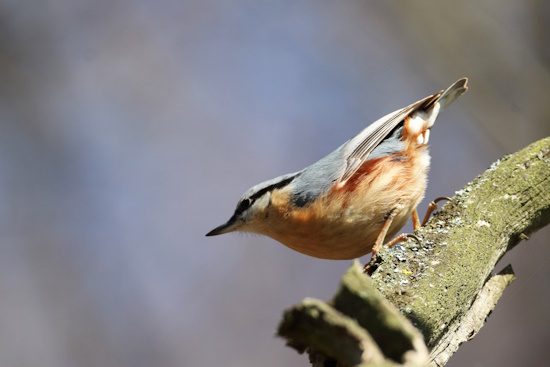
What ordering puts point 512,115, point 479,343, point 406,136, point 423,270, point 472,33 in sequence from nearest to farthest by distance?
point 423,270 < point 406,136 < point 479,343 < point 512,115 < point 472,33

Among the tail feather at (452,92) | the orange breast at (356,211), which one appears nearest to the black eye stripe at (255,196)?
the orange breast at (356,211)

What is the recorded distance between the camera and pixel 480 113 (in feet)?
15.8

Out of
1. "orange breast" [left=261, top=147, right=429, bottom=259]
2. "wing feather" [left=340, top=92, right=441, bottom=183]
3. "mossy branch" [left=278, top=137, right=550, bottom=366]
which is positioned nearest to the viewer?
"mossy branch" [left=278, top=137, right=550, bottom=366]

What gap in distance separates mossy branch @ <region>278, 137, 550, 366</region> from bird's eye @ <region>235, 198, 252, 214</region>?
1.16m

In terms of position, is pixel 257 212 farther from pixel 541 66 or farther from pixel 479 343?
pixel 541 66

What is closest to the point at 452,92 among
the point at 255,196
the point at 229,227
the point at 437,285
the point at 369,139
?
the point at 369,139

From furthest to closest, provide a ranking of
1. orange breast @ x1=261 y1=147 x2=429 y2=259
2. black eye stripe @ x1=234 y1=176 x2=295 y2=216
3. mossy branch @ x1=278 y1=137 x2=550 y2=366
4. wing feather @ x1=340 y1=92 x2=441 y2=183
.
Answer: black eye stripe @ x1=234 y1=176 x2=295 y2=216, wing feather @ x1=340 y1=92 x2=441 y2=183, orange breast @ x1=261 y1=147 x2=429 y2=259, mossy branch @ x1=278 y1=137 x2=550 y2=366

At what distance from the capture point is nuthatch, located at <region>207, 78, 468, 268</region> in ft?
9.11

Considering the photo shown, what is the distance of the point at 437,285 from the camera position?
191 centimetres

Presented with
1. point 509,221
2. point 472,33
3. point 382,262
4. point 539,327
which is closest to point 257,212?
point 382,262

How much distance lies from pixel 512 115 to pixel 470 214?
9.01 feet

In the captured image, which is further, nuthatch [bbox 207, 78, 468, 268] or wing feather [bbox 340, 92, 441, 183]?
wing feather [bbox 340, 92, 441, 183]

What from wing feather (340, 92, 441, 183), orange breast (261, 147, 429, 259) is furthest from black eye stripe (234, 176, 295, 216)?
wing feather (340, 92, 441, 183)

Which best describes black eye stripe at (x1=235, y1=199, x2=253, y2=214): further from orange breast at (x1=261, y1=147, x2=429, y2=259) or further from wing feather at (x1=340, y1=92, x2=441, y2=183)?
wing feather at (x1=340, y1=92, x2=441, y2=183)
